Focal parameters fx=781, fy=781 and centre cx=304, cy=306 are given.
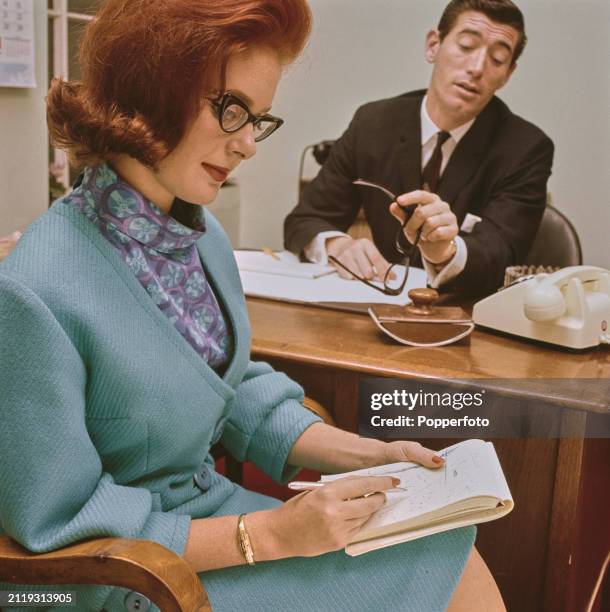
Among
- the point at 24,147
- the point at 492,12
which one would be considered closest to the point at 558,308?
the point at 492,12

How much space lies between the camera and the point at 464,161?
2506 millimetres

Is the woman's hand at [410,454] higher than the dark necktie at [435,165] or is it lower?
lower

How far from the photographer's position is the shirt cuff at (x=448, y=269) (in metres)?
1.86

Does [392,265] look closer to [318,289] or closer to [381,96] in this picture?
[318,289]

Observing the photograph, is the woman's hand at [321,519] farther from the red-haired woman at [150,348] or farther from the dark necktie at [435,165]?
the dark necktie at [435,165]

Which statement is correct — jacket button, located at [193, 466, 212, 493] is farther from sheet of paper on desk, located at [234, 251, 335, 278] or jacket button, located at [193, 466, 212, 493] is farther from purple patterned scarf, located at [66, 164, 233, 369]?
sheet of paper on desk, located at [234, 251, 335, 278]

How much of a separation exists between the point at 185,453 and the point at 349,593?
29 cm

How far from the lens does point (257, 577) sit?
40.4 inches

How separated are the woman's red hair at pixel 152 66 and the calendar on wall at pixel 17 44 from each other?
1.85 m

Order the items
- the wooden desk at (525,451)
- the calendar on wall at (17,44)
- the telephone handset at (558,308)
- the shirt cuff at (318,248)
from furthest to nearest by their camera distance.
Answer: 1. the calendar on wall at (17,44)
2. the shirt cuff at (318,248)
3. the telephone handset at (558,308)
4. the wooden desk at (525,451)

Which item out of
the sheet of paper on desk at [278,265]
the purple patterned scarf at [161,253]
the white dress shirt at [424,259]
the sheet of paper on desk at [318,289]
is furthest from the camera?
the sheet of paper on desk at [278,265]

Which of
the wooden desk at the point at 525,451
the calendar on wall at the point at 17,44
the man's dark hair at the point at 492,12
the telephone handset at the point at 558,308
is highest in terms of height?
the man's dark hair at the point at 492,12

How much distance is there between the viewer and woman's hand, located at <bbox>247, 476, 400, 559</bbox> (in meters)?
0.97

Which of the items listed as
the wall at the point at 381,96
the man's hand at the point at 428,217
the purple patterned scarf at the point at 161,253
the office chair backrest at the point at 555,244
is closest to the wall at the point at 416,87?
the wall at the point at 381,96
